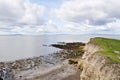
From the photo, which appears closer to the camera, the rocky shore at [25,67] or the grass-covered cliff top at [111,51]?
the grass-covered cliff top at [111,51]

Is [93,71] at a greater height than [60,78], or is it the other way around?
[93,71]

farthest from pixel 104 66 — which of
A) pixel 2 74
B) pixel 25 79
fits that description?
pixel 2 74

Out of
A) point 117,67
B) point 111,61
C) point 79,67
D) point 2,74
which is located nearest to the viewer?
point 117,67

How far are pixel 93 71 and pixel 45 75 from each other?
61.0 ft

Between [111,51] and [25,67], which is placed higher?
[111,51]

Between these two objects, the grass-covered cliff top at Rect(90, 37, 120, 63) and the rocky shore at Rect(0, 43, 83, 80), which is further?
the rocky shore at Rect(0, 43, 83, 80)

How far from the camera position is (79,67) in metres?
45.6

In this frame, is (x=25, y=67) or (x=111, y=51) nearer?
(x=111, y=51)

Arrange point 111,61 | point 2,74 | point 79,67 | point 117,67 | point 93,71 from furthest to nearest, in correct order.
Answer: point 79,67, point 2,74, point 93,71, point 111,61, point 117,67

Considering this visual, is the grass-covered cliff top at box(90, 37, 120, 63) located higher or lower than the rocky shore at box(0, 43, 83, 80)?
higher

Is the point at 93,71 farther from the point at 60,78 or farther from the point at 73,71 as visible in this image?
the point at 73,71

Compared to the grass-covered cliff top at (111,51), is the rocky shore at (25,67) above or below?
below

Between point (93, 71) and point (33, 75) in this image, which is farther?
point (33, 75)

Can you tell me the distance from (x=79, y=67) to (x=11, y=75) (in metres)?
13.0
